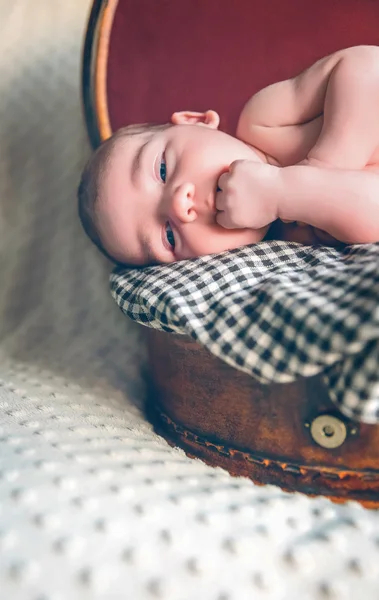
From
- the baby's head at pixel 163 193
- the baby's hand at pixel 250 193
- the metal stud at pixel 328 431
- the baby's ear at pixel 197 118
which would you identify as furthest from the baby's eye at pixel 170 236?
the metal stud at pixel 328 431

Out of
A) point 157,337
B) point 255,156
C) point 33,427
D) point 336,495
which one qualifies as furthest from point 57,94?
point 336,495

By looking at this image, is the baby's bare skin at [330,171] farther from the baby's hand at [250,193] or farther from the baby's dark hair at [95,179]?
the baby's dark hair at [95,179]

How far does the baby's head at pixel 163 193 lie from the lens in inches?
31.3

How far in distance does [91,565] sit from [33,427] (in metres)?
0.25

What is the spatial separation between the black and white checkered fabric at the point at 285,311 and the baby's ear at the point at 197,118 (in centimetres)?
35

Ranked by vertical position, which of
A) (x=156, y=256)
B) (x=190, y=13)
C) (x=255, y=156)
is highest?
(x=190, y=13)

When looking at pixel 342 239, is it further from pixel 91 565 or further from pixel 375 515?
pixel 91 565

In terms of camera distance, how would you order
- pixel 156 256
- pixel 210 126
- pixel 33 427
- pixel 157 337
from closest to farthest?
pixel 33 427
pixel 157 337
pixel 156 256
pixel 210 126

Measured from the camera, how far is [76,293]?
3.87ft

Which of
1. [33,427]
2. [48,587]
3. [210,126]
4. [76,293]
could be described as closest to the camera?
[48,587]

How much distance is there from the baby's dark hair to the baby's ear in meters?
0.03

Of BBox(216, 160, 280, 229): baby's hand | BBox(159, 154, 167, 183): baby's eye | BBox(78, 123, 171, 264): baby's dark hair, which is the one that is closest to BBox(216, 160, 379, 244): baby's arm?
BBox(216, 160, 280, 229): baby's hand

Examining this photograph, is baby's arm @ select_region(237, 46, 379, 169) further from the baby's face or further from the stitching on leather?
the stitching on leather

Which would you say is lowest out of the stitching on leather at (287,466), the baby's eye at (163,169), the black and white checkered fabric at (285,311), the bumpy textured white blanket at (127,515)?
the stitching on leather at (287,466)
